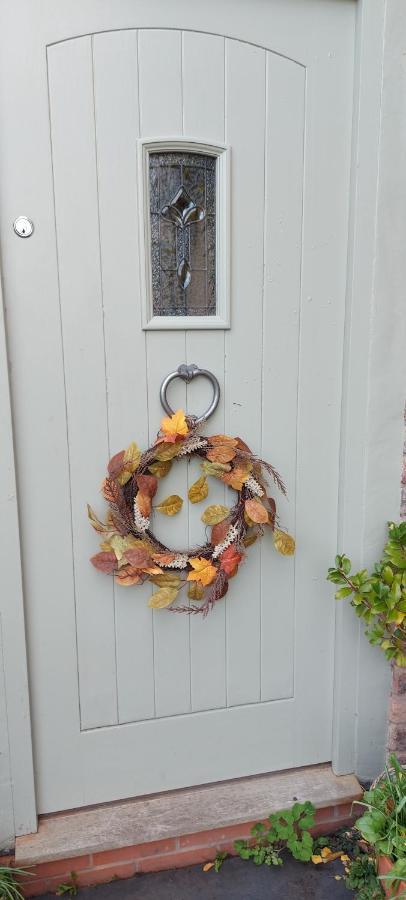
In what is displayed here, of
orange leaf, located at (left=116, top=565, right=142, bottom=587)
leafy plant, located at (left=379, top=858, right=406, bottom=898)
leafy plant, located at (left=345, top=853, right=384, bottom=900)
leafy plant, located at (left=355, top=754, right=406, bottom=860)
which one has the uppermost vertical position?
orange leaf, located at (left=116, top=565, right=142, bottom=587)

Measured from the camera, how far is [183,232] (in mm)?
1567

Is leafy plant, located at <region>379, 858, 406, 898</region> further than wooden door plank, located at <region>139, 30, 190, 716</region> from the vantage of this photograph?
No

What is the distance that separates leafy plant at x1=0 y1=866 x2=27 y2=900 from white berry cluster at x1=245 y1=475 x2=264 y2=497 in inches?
47.2

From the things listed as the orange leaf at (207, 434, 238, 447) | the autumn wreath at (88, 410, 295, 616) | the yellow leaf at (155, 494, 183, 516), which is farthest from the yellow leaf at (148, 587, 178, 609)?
the orange leaf at (207, 434, 238, 447)

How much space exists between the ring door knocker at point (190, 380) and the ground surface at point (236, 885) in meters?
1.31

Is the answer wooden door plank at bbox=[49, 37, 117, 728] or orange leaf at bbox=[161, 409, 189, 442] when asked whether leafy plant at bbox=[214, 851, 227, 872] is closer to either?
wooden door plank at bbox=[49, 37, 117, 728]

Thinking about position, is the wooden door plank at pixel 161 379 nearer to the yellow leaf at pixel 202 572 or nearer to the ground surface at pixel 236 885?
the yellow leaf at pixel 202 572

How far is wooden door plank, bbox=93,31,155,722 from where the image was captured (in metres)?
1.44

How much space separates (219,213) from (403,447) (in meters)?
0.87

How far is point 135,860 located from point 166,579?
32.3 inches

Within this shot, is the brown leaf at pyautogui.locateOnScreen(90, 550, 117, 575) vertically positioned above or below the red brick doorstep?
above

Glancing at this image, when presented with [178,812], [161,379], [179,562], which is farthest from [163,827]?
[161,379]

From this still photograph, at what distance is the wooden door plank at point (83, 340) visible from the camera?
142cm

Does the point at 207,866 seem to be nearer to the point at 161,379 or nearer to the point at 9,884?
the point at 9,884
